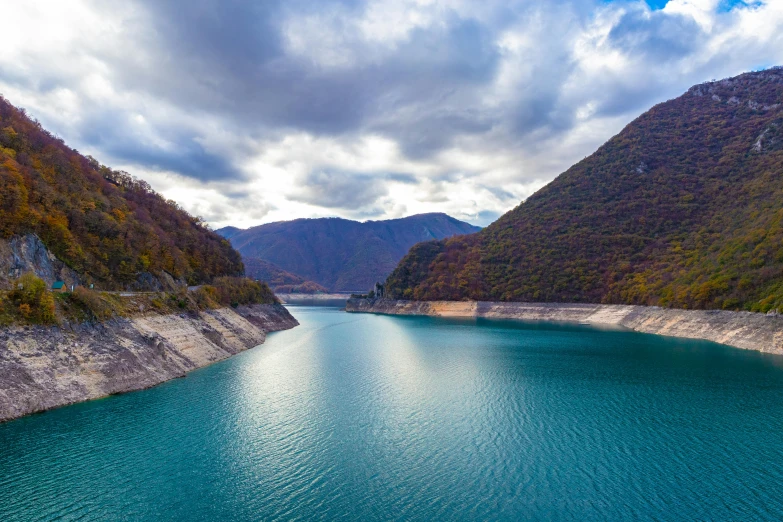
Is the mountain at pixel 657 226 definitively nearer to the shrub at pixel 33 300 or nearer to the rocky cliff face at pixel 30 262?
the shrub at pixel 33 300

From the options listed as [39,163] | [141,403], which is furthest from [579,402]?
[39,163]

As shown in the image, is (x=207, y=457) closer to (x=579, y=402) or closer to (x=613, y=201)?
(x=579, y=402)

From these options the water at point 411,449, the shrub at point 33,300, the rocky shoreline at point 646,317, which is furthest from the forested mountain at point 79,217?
the rocky shoreline at point 646,317

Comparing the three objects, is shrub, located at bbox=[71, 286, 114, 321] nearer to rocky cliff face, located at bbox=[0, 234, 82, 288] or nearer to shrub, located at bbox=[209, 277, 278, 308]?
rocky cliff face, located at bbox=[0, 234, 82, 288]

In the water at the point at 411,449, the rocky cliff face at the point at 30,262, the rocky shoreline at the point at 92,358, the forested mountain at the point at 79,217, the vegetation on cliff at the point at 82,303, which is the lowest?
the water at the point at 411,449

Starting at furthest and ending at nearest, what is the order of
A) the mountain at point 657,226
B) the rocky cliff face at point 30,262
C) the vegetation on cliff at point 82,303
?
the mountain at point 657,226, the rocky cliff face at point 30,262, the vegetation on cliff at point 82,303

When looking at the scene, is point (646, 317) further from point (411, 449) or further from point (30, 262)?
point (30, 262)
